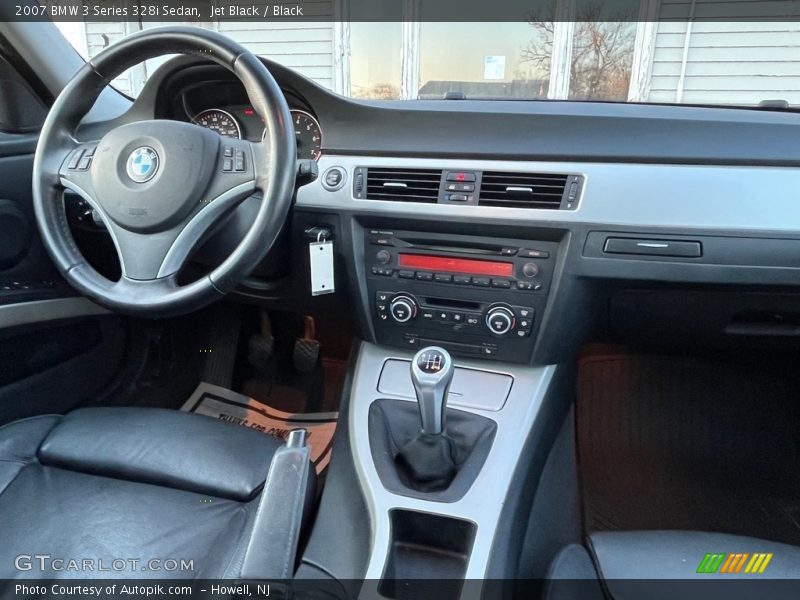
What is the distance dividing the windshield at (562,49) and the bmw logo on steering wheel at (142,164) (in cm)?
140

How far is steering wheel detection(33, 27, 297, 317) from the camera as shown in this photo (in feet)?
3.28

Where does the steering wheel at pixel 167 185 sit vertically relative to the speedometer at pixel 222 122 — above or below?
below

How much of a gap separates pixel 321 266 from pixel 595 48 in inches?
83.3

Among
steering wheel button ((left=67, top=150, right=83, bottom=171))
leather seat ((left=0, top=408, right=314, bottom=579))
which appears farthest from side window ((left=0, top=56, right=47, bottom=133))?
leather seat ((left=0, top=408, right=314, bottom=579))

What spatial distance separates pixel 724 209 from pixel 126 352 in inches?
60.3

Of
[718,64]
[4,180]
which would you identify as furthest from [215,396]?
[718,64]

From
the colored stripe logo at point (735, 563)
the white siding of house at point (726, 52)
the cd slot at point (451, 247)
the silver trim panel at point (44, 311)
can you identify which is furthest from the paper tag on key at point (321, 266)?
the white siding of house at point (726, 52)

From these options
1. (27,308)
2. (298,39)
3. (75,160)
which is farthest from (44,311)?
(298,39)

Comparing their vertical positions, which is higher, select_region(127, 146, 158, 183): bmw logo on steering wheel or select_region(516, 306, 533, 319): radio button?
select_region(127, 146, 158, 183): bmw logo on steering wheel

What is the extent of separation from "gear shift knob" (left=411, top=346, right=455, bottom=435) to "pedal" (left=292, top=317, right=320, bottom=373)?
863mm

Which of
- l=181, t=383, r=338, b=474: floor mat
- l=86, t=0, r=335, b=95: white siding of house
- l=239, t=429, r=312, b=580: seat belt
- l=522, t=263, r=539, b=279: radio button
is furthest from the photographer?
l=86, t=0, r=335, b=95: white siding of house

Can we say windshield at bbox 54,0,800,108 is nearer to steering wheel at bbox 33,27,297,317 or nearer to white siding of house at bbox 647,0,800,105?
white siding of house at bbox 647,0,800,105

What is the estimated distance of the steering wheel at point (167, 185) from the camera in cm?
100

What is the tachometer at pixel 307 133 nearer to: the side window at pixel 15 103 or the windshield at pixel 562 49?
the side window at pixel 15 103
